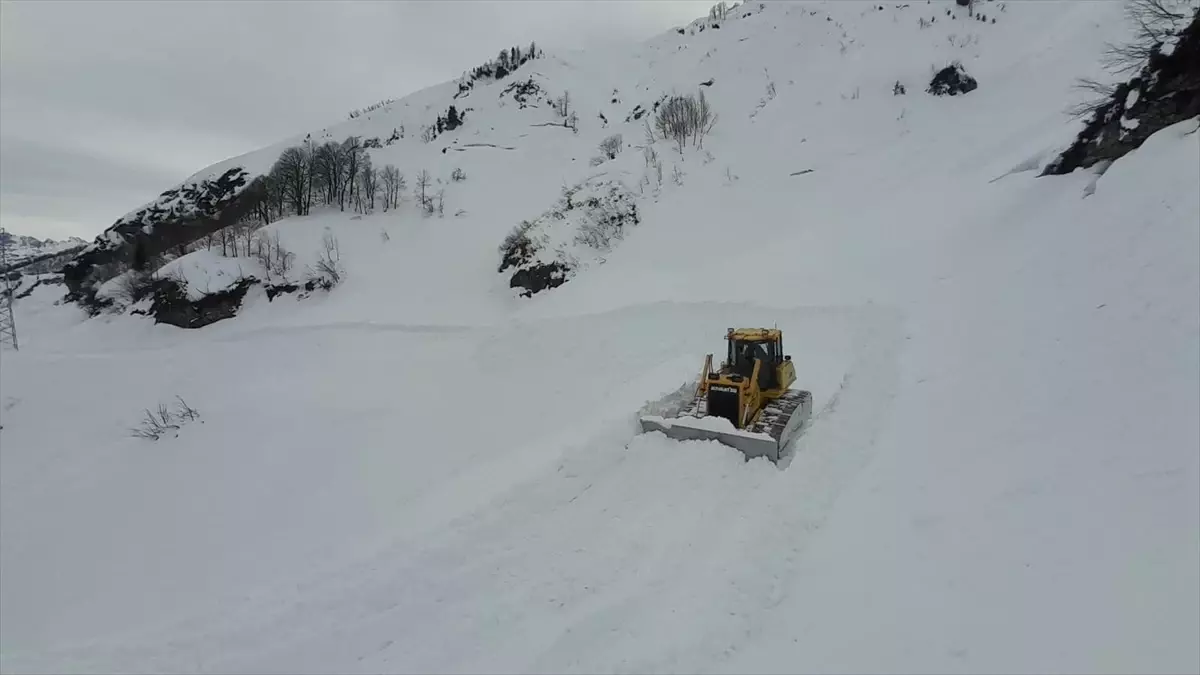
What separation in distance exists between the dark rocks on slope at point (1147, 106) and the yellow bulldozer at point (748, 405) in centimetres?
937

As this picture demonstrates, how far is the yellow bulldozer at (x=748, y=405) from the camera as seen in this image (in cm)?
823

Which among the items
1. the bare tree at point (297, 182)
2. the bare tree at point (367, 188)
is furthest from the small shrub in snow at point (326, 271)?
the bare tree at point (297, 182)

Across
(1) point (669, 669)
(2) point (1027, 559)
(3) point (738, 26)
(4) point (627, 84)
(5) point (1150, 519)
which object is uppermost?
(3) point (738, 26)

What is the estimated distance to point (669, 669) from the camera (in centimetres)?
523

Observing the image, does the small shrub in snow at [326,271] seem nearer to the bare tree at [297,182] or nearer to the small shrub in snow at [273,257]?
the small shrub in snow at [273,257]

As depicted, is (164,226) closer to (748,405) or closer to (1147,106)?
(748,405)

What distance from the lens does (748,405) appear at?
8.76 m

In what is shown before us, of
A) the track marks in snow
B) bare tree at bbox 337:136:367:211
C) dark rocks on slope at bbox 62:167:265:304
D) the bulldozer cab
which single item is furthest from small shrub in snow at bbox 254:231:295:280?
the bulldozer cab

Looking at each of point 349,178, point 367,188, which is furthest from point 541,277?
point 349,178

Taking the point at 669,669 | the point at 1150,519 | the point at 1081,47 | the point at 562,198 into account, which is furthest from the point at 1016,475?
the point at 1081,47

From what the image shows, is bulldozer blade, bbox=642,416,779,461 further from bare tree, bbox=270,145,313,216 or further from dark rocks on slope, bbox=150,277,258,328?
bare tree, bbox=270,145,313,216

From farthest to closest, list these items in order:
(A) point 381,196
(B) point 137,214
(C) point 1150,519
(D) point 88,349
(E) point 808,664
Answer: (B) point 137,214, (A) point 381,196, (D) point 88,349, (C) point 1150,519, (E) point 808,664

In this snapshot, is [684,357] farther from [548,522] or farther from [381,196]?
[381,196]

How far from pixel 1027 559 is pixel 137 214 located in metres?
45.4
